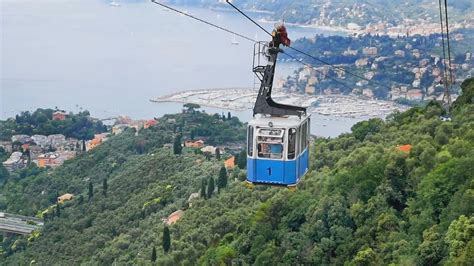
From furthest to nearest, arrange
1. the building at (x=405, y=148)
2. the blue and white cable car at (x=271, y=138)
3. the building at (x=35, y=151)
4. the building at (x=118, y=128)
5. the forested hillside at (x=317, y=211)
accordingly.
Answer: the building at (x=118, y=128), the building at (x=35, y=151), the building at (x=405, y=148), the forested hillside at (x=317, y=211), the blue and white cable car at (x=271, y=138)

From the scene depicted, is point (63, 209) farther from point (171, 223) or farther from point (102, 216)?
point (171, 223)

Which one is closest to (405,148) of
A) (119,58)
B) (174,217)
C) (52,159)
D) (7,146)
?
(174,217)

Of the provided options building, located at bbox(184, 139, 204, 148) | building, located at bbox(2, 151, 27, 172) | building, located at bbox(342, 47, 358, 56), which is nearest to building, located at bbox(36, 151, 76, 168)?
building, located at bbox(2, 151, 27, 172)

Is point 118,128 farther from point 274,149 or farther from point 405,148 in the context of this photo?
point 274,149

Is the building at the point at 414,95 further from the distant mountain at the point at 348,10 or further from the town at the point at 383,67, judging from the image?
the distant mountain at the point at 348,10

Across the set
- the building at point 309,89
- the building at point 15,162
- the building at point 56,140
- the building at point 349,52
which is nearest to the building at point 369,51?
the building at point 349,52
